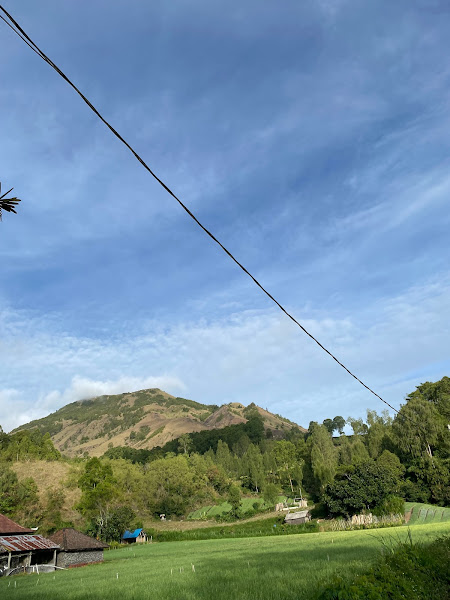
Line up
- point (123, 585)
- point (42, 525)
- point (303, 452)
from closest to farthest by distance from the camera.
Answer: point (123, 585) → point (42, 525) → point (303, 452)

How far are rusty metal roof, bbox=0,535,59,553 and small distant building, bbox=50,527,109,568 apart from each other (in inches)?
56.1

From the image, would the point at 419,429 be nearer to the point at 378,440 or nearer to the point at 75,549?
the point at 378,440

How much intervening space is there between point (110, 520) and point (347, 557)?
62476 mm

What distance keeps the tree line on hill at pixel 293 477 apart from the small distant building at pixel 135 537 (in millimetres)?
2656

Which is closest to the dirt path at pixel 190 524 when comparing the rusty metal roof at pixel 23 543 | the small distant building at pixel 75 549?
the small distant building at pixel 75 549

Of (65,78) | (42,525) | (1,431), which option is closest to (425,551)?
(65,78)

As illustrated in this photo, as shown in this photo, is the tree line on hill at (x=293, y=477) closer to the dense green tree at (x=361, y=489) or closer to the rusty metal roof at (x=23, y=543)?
the dense green tree at (x=361, y=489)

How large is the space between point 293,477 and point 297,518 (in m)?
39.2

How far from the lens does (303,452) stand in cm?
10800

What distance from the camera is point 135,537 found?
74312mm

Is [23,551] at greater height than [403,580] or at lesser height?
lesser

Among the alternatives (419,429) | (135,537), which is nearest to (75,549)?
(135,537)

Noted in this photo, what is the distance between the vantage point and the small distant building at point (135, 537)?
243 feet

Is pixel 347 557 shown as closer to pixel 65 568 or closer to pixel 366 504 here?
pixel 65 568
